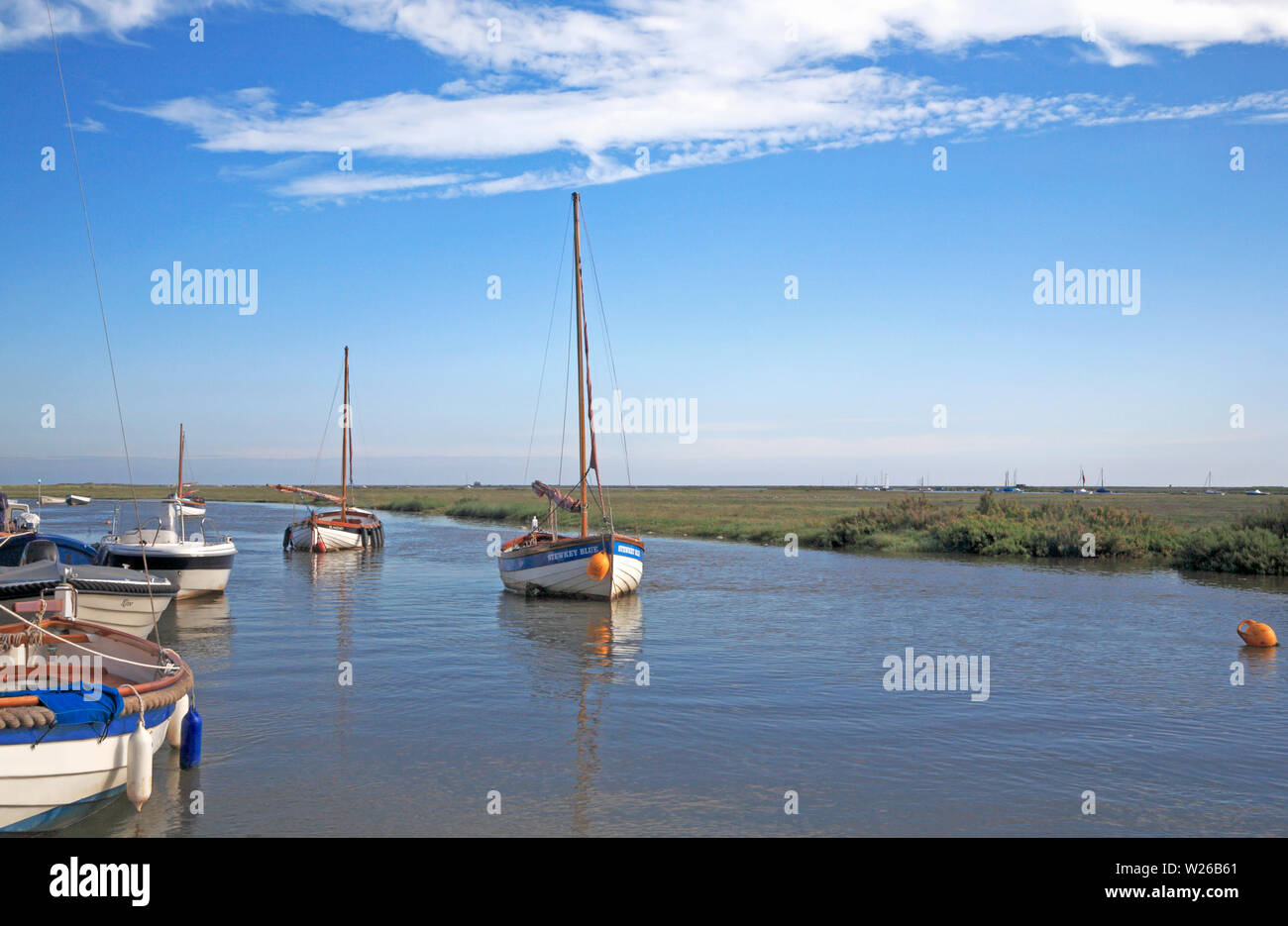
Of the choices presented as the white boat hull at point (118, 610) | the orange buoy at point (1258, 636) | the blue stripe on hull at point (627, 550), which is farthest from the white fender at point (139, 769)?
the orange buoy at point (1258, 636)

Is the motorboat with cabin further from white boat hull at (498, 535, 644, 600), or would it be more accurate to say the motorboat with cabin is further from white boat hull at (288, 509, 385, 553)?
white boat hull at (288, 509, 385, 553)

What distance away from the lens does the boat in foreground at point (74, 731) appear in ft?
27.3

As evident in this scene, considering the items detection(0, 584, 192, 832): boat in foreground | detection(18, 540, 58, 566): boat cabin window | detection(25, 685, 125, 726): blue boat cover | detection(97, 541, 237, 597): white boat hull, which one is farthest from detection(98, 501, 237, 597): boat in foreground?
detection(25, 685, 125, 726): blue boat cover

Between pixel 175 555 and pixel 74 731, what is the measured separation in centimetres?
1774

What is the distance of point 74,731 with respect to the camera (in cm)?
865

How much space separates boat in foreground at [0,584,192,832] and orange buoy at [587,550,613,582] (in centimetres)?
1439

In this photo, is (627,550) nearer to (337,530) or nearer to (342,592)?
(342,592)

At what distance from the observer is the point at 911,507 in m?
49.6

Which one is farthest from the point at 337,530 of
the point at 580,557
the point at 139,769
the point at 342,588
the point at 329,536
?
the point at 139,769

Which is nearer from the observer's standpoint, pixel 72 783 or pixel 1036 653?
pixel 72 783

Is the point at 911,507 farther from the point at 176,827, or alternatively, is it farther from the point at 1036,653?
the point at 176,827
